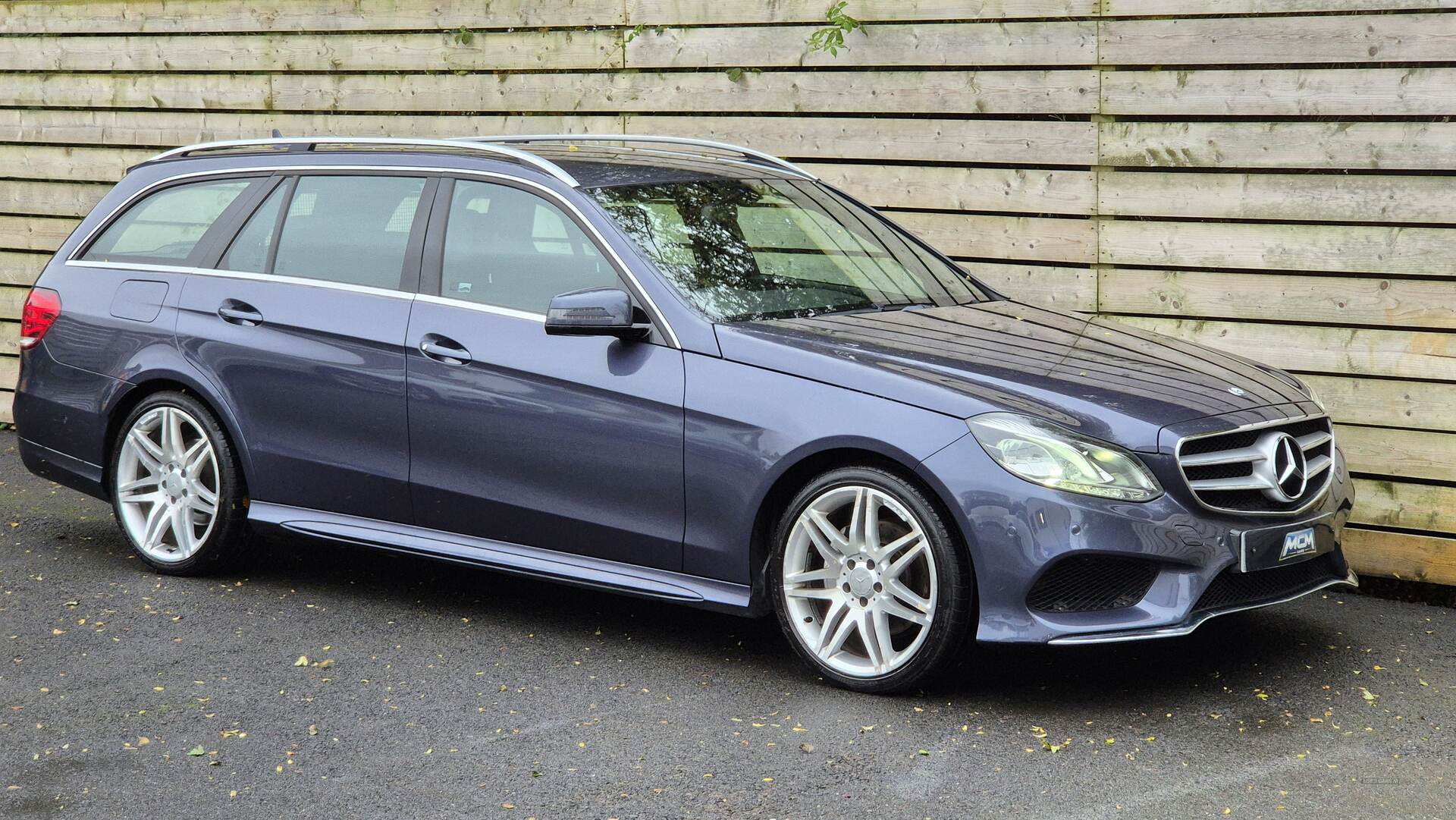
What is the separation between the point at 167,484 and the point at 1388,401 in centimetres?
500

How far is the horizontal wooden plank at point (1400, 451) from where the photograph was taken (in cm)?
637

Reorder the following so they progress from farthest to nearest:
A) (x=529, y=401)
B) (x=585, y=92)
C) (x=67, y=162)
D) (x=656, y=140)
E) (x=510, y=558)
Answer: (x=67, y=162)
(x=585, y=92)
(x=656, y=140)
(x=510, y=558)
(x=529, y=401)

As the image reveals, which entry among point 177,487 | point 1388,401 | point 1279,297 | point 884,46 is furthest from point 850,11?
point 177,487

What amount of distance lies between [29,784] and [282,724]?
2.33ft

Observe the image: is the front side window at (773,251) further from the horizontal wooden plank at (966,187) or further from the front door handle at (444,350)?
the horizontal wooden plank at (966,187)

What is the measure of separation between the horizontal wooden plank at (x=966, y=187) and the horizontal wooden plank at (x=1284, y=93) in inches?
15.3

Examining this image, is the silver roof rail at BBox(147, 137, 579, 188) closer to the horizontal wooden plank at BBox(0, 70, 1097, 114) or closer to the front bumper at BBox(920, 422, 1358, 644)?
the front bumper at BBox(920, 422, 1358, 644)

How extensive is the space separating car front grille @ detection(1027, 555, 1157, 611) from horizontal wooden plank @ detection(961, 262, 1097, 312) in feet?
8.55

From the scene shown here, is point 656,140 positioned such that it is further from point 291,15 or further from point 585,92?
point 291,15

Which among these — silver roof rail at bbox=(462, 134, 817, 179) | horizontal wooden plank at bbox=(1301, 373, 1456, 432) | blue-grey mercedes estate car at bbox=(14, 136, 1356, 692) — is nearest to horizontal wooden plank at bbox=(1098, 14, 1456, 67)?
horizontal wooden plank at bbox=(1301, 373, 1456, 432)

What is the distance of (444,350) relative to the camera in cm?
542

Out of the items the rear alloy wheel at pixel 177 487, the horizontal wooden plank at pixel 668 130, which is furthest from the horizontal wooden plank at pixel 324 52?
the rear alloy wheel at pixel 177 487

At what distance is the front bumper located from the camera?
441 cm

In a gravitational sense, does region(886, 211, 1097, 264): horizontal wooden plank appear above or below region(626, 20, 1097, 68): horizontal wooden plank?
below
